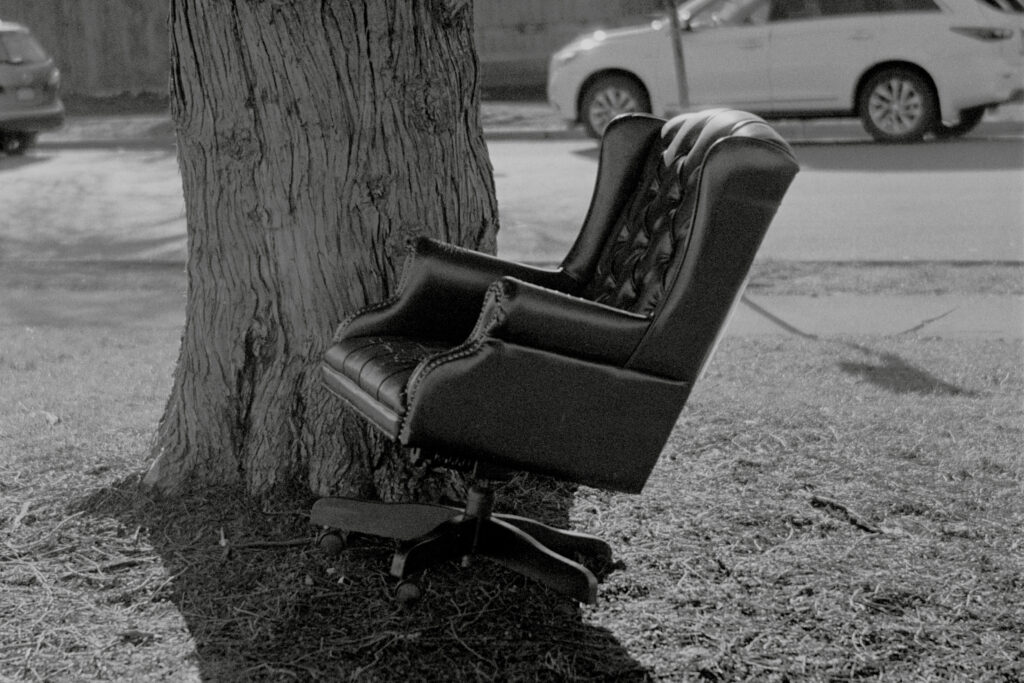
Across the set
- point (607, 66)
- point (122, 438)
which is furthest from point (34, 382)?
point (607, 66)

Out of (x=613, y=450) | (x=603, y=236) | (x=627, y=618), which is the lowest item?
(x=627, y=618)

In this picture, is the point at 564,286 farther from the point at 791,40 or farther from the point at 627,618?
the point at 791,40

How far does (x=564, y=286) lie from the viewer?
194 inches

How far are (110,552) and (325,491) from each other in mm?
723

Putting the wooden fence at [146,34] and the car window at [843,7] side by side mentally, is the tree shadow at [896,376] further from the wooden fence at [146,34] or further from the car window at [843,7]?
the wooden fence at [146,34]

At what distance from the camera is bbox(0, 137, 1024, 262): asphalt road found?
10.2 metres

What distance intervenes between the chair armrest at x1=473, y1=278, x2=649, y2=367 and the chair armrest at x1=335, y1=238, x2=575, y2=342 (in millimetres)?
645

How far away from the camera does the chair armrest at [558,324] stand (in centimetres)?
377

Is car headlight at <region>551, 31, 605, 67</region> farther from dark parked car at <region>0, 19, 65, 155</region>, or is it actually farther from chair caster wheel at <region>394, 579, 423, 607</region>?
chair caster wheel at <region>394, 579, 423, 607</region>

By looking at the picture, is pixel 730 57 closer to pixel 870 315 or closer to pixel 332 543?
pixel 870 315

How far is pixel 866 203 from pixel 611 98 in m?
4.72

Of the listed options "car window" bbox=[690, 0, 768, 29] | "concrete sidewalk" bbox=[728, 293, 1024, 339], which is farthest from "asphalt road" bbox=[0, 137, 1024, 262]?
"car window" bbox=[690, 0, 768, 29]

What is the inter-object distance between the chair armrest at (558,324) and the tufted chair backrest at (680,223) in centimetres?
6

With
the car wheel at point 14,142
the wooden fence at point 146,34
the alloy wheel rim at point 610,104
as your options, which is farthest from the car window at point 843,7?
the car wheel at point 14,142
